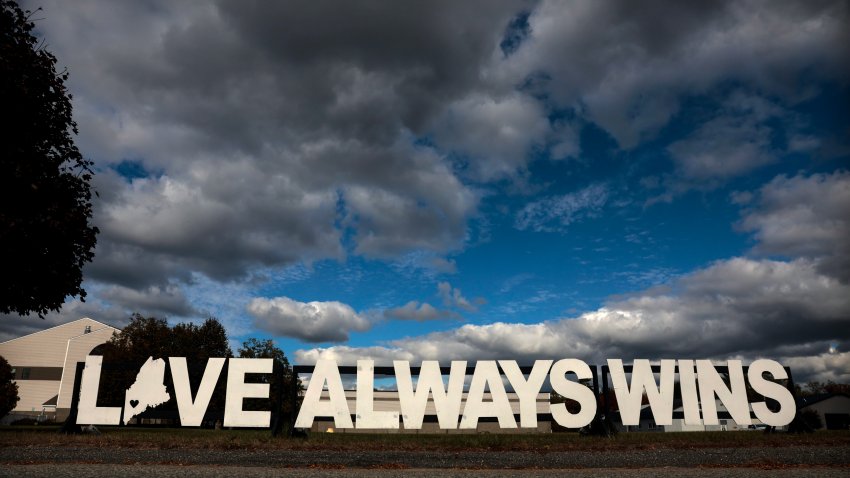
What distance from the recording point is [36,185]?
20203 mm

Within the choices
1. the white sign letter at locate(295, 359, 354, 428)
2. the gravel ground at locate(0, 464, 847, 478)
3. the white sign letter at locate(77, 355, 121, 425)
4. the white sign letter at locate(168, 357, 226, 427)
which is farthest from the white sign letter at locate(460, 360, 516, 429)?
the white sign letter at locate(77, 355, 121, 425)

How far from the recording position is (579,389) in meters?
22.7

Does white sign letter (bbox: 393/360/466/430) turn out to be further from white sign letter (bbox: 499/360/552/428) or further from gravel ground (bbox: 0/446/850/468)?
gravel ground (bbox: 0/446/850/468)

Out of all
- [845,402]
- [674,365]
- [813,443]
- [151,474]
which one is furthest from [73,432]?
[845,402]

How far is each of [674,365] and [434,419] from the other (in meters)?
11.2

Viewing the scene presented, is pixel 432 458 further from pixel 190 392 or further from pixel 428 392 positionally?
pixel 190 392

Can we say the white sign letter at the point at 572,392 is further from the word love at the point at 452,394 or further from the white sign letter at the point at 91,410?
the white sign letter at the point at 91,410

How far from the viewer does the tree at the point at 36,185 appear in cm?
2012

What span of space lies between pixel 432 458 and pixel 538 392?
1010 cm

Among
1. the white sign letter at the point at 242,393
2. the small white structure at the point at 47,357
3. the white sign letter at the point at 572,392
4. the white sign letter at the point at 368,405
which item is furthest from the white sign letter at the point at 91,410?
the small white structure at the point at 47,357

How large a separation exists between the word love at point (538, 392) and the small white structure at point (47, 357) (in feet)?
226

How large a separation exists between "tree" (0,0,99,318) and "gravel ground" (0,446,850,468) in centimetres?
940

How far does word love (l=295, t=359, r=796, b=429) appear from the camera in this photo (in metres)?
21.8

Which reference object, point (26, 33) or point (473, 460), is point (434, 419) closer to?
point (473, 460)
